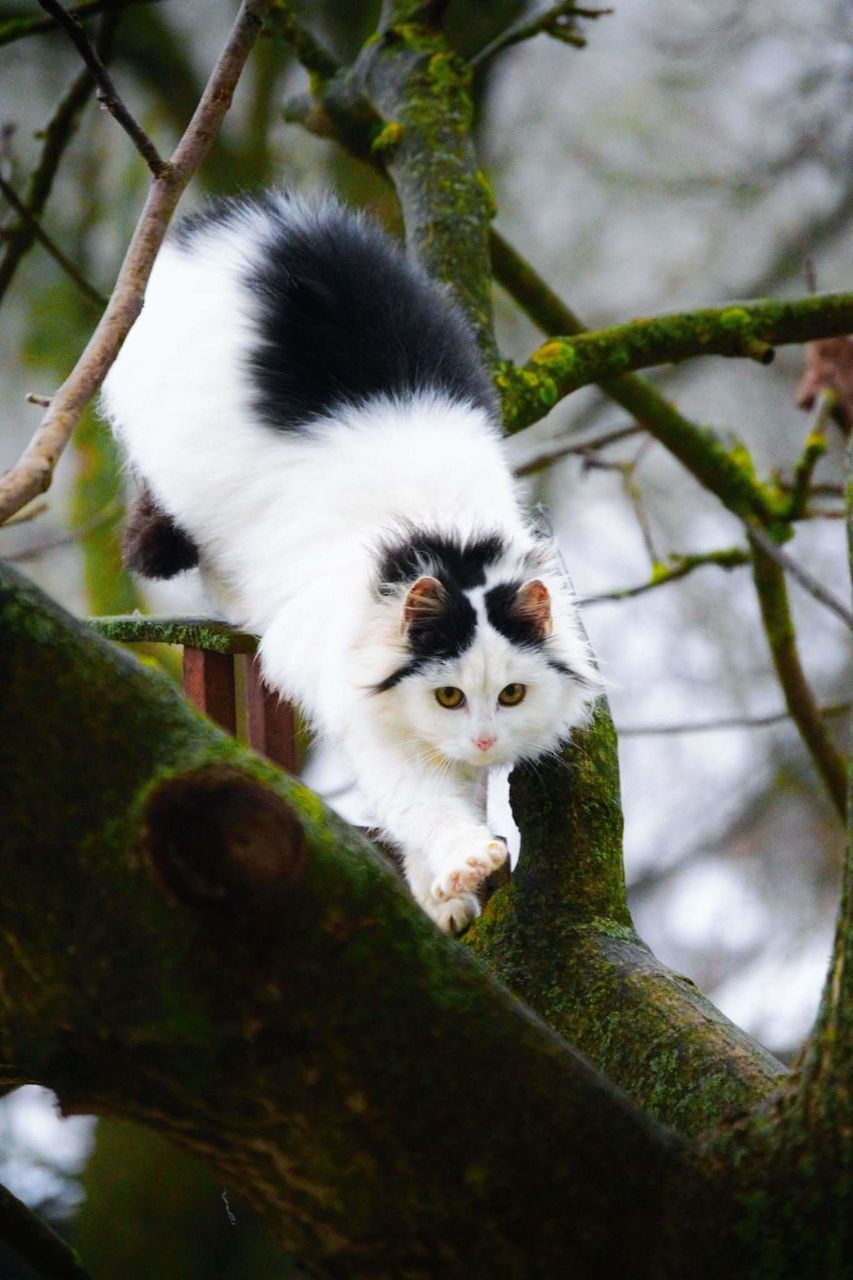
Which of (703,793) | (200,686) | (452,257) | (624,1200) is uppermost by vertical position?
(703,793)

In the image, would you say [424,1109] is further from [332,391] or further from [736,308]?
[736,308]

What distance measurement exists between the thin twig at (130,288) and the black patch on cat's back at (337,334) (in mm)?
1397

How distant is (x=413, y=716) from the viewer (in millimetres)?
2674

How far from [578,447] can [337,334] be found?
4.23ft

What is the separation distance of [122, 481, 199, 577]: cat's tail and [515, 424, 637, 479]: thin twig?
41.8 inches

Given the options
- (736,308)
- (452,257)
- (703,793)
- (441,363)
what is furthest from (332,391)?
(703,793)

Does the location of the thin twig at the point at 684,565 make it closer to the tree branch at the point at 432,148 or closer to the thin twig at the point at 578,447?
the thin twig at the point at 578,447

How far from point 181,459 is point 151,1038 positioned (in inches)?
85.6

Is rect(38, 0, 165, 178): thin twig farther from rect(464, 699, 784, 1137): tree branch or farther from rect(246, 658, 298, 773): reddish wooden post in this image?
rect(246, 658, 298, 773): reddish wooden post

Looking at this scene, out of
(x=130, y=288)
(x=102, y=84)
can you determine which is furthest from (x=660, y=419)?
(x=130, y=288)

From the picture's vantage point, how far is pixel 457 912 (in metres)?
2.49

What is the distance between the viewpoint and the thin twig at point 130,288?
1.10 metres

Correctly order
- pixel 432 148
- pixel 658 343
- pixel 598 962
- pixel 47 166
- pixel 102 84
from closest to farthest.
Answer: pixel 102 84 < pixel 598 962 < pixel 658 343 < pixel 432 148 < pixel 47 166

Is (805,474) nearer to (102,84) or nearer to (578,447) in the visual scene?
(578,447)
